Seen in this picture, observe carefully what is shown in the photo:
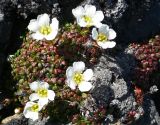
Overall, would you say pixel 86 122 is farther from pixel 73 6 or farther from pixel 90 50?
pixel 73 6

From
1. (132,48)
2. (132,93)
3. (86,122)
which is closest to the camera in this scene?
(86,122)

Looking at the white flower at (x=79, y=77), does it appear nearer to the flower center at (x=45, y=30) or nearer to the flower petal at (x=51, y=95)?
the flower petal at (x=51, y=95)

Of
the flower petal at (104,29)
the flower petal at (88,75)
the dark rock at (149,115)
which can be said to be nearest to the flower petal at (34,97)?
the flower petal at (88,75)

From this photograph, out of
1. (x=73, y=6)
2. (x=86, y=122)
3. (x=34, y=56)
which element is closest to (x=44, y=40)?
(x=34, y=56)

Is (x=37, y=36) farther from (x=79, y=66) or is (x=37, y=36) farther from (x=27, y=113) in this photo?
(x=27, y=113)

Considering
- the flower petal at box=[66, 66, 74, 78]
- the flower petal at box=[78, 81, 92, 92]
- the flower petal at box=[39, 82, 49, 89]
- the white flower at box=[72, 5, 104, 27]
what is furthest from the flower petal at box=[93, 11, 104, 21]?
the flower petal at box=[39, 82, 49, 89]

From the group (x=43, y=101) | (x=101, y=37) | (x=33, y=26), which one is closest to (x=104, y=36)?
(x=101, y=37)

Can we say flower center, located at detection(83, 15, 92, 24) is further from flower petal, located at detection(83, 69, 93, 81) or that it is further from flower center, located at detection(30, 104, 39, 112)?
flower center, located at detection(30, 104, 39, 112)
